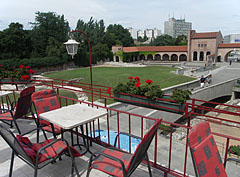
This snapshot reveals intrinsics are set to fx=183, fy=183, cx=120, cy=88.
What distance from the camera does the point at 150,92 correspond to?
249 inches

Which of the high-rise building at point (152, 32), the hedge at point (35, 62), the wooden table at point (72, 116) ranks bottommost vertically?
the wooden table at point (72, 116)

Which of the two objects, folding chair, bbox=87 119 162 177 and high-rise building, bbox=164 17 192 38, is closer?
folding chair, bbox=87 119 162 177

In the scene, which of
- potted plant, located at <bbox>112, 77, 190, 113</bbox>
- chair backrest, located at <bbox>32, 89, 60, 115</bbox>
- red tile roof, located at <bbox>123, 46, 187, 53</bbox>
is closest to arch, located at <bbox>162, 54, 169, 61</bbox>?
red tile roof, located at <bbox>123, 46, 187, 53</bbox>

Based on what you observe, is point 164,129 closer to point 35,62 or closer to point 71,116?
point 71,116

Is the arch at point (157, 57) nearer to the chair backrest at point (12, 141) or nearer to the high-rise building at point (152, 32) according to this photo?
the chair backrest at point (12, 141)

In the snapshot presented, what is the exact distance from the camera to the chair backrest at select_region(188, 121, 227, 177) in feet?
5.98

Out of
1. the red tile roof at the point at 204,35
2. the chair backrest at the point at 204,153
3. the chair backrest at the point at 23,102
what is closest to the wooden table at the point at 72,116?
the chair backrest at the point at 23,102

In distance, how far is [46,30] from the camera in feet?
144

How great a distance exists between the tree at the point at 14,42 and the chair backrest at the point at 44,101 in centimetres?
3526

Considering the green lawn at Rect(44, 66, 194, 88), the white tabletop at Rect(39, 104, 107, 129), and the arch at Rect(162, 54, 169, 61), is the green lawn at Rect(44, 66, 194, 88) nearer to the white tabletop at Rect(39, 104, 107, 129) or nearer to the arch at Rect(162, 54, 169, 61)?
the white tabletop at Rect(39, 104, 107, 129)

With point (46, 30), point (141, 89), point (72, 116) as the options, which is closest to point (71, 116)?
point (72, 116)

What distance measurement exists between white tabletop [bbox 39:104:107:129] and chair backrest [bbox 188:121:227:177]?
1542 mm

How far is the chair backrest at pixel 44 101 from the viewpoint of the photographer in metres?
3.76

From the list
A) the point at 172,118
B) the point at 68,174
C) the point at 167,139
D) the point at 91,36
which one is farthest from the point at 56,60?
the point at 68,174
